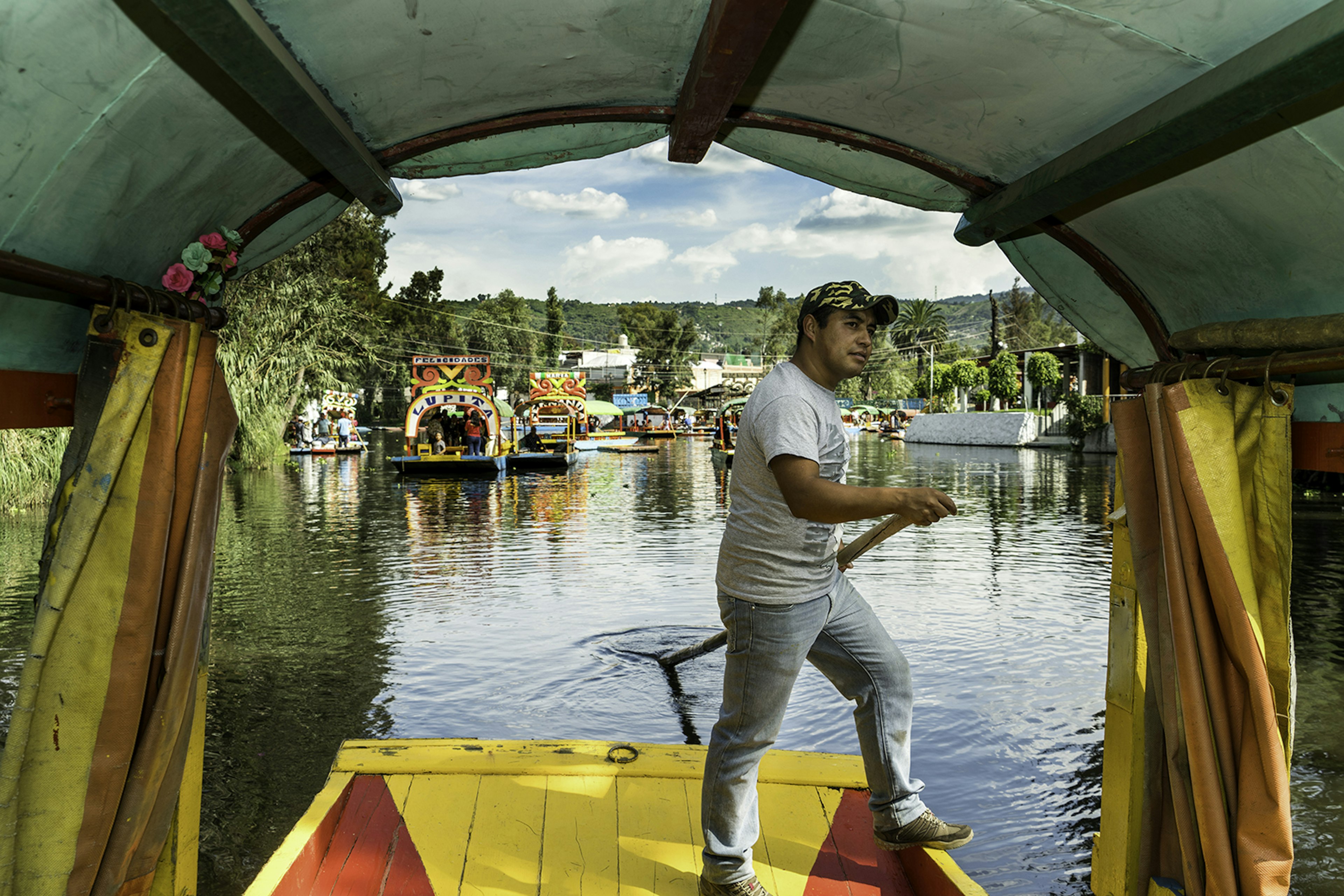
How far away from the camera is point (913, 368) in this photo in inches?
3428

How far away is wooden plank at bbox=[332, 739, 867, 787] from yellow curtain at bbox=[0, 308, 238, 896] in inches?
40.5

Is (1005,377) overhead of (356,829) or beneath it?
overhead

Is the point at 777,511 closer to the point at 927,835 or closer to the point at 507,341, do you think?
the point at 927,835

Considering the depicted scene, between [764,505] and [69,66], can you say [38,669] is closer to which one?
[69,66]

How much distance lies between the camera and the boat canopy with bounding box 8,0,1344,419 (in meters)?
2.08

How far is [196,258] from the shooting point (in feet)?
8.77

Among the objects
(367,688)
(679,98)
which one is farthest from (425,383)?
(679,98)

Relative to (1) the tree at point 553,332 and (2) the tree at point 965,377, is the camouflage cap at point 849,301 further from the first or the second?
(1) the tree at point 553,332

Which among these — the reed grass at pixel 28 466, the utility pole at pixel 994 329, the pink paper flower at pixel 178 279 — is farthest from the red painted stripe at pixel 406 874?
the utility pole at pixel 994 329

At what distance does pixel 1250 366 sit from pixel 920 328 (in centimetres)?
9730

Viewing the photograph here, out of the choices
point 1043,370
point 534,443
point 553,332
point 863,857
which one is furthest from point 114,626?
point 553,332

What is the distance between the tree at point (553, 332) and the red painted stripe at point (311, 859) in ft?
276

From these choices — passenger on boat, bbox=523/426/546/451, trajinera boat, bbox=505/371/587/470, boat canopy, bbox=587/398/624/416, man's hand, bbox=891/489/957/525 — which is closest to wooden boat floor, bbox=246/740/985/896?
man's hand, bbox=891/489/957/525

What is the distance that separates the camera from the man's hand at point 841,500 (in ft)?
7.77
